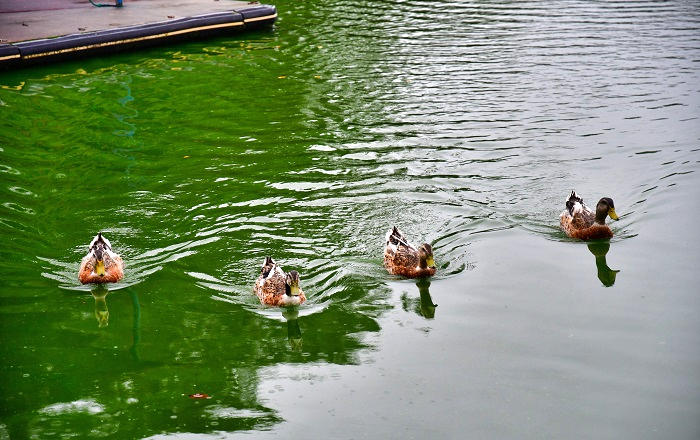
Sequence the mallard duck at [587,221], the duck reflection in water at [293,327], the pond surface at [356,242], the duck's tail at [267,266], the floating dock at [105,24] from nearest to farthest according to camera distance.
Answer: the pond surface at [356,242], the duck reflection in water at [293,327], the duck's tail at [267,266], the mallard duck at [587,221], the floating dock at [105,24]

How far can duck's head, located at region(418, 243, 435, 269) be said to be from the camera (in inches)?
349

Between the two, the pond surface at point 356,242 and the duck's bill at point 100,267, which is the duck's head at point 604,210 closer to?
the pond surface at point 356,242

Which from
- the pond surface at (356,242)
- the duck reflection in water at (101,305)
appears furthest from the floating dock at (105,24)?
the duck reflection in water at (101,305)

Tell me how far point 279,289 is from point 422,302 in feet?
4.51

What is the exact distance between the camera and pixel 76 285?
9078mm

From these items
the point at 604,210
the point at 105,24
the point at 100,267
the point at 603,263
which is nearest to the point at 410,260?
the point at 603,263

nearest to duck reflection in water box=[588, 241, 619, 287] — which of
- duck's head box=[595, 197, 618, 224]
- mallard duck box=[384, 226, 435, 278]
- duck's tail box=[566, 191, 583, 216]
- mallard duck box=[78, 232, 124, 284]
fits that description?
duck's head box=[595, 197, 618, 224]

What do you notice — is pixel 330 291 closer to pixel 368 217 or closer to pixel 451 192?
pixel 368 217

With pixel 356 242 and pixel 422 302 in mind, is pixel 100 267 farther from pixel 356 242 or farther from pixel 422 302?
pixel 422 302

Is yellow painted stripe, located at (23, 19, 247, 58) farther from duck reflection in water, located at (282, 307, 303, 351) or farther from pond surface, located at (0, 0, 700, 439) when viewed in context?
duck reflection in water, located at (282, 307, 303, 351)

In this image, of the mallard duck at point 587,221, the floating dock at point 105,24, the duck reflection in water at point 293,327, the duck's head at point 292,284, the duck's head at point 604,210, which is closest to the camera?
the duck reflection in water at point 293,327

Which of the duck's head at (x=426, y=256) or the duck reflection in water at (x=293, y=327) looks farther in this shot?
the duck's head at (x=426, y=256)

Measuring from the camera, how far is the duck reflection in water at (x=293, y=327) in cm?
803

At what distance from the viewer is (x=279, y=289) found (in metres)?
8.50
